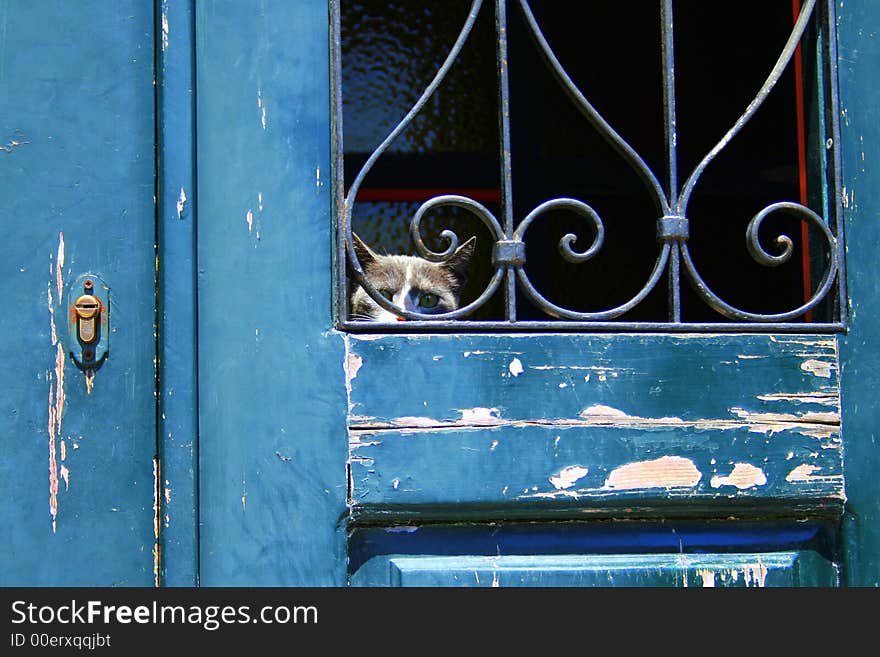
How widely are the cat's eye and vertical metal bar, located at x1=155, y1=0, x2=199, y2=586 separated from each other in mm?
862

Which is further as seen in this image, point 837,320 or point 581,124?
point 581,124

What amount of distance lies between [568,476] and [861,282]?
1.35ft

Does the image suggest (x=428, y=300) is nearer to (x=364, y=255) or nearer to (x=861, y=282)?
(x=364, y=255)

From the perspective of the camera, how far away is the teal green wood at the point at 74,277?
874 millimetres

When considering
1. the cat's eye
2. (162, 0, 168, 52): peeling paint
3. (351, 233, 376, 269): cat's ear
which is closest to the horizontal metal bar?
(162, 0, 168, 52): peeling paint

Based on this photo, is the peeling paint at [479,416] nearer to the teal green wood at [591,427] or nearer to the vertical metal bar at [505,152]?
the teal green wood at [591,427]

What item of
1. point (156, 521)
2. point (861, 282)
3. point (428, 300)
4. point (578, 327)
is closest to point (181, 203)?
point (156, 521)

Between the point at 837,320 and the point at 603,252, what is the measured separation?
1.22 metres

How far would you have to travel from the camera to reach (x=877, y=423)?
94cm

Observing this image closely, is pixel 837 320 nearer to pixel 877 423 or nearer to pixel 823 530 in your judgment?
pixel 877 423

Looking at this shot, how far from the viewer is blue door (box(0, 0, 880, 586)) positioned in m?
0.88

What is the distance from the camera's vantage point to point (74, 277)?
89cm

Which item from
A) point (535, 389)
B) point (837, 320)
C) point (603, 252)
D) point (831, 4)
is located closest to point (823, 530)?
point (837, 320)

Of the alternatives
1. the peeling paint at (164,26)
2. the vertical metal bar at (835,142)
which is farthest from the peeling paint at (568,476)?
the peeling paint at (164,26)
